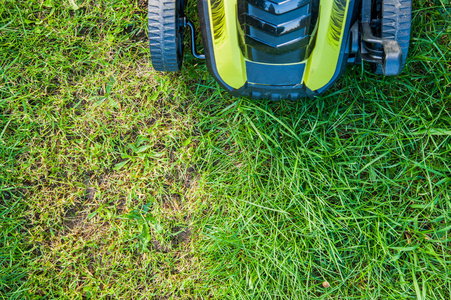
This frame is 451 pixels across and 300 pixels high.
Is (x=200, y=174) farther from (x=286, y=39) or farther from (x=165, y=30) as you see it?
(x=286, y=39)

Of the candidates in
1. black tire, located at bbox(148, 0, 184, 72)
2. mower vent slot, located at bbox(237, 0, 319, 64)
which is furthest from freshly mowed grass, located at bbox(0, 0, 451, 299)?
mower vent slot, located at bbox(237, 0, 319, 64)

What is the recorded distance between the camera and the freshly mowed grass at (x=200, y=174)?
5.94 ft

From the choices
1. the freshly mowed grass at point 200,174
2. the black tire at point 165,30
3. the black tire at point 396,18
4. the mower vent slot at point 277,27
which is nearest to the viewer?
the mower vent slot at point 277,27

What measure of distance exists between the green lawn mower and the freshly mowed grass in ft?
0.95

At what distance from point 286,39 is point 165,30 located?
0.61m

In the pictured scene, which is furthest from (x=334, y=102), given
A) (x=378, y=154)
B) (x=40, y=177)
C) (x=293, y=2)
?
(x=40, y=177)

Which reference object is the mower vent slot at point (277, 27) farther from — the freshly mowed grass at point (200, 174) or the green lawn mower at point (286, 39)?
the freshly mowed grass at point (200, 174)

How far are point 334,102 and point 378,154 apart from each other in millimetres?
367


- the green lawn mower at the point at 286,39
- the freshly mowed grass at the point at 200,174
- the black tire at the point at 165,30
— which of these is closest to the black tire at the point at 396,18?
the green lawn mower at the point at 286,39

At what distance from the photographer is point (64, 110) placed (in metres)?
2.02

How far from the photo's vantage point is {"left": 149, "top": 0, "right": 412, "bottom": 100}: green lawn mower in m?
1.32

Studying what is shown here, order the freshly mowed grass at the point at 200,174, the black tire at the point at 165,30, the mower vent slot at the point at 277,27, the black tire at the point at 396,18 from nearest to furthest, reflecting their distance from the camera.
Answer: the mower vent slot at the point at 277,27 < the black tire at the point at 396,18 < the black tire at the point at 165,30 < the freshly mowed grass at the point at 200,174

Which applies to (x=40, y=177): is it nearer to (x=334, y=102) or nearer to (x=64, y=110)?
A: (x=64, y=110)

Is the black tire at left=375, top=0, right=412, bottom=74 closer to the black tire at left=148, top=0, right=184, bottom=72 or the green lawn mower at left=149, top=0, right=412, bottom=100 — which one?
the green lawn mower at left=149, top=0, right=412, bottom=100
